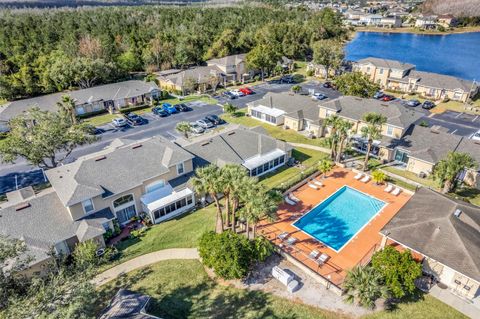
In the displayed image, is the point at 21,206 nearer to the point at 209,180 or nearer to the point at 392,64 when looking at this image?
the point at 209,180

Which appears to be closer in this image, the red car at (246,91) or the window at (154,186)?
the window at (154,186)

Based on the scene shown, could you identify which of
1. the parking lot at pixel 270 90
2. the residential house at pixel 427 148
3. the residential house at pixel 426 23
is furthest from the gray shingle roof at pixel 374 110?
the residential house at pixel 426 23

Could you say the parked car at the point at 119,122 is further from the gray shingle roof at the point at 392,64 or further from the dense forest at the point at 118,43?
the gray shingle roof at the point at 392,64

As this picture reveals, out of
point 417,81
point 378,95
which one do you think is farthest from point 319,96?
point 417,81

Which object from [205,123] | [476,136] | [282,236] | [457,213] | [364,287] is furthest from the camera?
[205,123]

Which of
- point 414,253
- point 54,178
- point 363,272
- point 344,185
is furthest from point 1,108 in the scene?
point 414,253

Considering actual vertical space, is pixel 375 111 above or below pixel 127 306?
above
